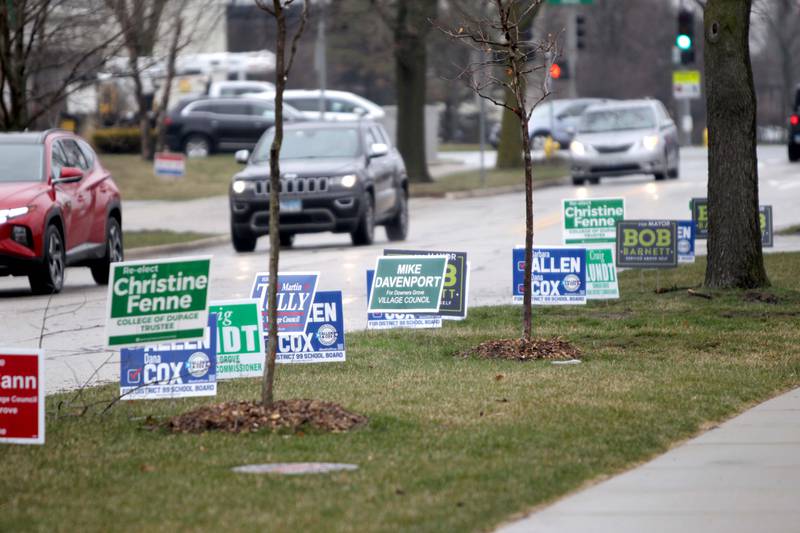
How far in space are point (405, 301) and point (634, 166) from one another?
23.1 meters

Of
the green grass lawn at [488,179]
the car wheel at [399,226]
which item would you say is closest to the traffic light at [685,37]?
the green grass lawn at [488,179]

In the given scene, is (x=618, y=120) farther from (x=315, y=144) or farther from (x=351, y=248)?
(x=351, y=248)

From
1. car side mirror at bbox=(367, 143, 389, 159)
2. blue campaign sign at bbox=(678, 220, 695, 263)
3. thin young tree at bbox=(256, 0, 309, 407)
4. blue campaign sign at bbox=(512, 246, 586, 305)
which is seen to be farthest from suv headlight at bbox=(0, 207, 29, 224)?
thin young tree at bbox=(256, 0, 309, 407)

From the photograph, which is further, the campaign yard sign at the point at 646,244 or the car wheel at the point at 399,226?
the car wheel at the point at 399,226

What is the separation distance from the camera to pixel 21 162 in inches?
682

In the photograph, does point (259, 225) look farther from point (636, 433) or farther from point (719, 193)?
point (636, 433)

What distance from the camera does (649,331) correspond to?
12.6 meters

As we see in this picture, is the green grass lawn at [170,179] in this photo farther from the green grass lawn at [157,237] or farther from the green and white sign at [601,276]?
the green and white sign at [601,276]

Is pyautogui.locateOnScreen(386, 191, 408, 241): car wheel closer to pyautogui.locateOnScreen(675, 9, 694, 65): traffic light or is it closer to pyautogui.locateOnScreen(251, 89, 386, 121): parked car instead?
pyautogui.locateOnScreen(675, 9, 694, 65): traffic light

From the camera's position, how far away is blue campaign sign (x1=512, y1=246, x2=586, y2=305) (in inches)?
529

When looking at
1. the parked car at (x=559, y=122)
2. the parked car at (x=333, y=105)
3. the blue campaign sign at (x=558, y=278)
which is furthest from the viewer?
the parked car at (x=559, y=122)

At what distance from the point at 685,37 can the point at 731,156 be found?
16.9m

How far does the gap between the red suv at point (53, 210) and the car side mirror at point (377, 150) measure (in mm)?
4977

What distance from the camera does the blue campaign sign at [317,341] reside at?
10758mm
